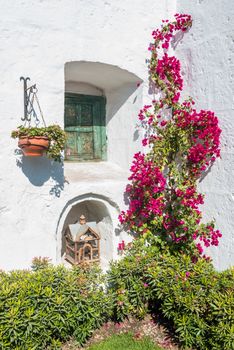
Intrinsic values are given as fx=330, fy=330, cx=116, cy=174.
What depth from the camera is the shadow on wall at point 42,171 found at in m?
3.80

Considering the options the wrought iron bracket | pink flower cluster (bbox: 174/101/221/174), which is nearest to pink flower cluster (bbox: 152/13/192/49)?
pink flower cluster (bbox: 174/101/221/174)

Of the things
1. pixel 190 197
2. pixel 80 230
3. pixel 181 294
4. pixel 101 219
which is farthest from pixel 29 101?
pixel 181 294

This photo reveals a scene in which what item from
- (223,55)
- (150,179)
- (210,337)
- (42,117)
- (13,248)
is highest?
(223,55)

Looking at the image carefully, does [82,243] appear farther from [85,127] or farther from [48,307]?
[85,127]

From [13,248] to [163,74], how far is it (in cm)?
296

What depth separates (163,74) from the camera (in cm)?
451

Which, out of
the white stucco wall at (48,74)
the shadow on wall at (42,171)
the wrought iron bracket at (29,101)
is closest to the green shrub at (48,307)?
the white stucco wall at (48,74)

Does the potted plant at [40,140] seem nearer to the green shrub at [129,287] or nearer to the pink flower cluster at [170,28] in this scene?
the green shrub at [129,287]

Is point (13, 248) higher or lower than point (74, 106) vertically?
lower

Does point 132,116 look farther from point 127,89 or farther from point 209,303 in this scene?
point 209,303

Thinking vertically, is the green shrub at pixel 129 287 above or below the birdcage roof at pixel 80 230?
below

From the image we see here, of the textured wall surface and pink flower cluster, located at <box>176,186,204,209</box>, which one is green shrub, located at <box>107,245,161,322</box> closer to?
the textured wall surface

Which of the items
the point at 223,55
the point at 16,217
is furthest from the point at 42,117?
the point at 223,55

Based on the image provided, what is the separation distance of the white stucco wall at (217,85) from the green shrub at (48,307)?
1738mm
